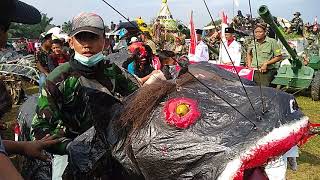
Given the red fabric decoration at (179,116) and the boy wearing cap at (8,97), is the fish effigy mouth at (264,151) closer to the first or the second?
the red fabric decoration at (179,116)

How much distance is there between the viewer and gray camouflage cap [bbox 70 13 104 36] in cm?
248

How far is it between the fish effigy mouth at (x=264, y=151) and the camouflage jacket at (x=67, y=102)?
0.91 m

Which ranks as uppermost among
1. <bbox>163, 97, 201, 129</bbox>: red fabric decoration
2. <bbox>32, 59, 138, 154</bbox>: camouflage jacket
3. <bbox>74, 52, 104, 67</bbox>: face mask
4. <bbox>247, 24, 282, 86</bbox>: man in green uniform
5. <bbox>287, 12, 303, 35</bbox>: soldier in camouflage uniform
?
<bbox>74, 52, 104, 67</bbox>: face mask

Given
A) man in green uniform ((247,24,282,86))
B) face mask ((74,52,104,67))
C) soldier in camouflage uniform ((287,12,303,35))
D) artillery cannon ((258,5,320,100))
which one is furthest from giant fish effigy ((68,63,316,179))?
soldier in camouflage uniform ((287,12,303,35))

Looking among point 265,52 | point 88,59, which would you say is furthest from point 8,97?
point 265,52

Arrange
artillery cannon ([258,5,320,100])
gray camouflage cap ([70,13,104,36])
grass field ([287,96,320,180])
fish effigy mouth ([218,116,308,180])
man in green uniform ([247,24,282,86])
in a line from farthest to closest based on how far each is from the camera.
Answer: artillery cannon ([258,5,320,100]) → man in green uniform ([247,24,282,86]) → grass field ([287,96,320,180]) → gray camouflage cap ([70,13,104,36]) → fish effigy mouth ([218,116,308,180])

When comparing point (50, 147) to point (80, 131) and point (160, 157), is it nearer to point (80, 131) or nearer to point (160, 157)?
point (80, 131)

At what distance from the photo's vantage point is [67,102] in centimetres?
245

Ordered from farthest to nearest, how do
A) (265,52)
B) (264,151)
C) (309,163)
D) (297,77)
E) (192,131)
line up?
(297,77)
(265,52)
(309,163)
(192,131)
(264,151)

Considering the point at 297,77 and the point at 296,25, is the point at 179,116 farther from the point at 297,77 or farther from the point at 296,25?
the point at 296,25

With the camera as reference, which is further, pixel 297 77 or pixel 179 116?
pixel 297 77

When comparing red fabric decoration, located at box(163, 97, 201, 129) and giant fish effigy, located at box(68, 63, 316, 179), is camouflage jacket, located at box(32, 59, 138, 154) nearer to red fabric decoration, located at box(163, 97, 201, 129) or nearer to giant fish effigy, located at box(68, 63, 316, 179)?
giant fish effigy, located at box(68, 63, 316, 179)

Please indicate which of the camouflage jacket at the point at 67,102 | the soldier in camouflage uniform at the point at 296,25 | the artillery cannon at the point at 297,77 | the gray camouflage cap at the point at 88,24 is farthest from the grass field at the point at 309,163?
the soldier in camouflage uniform at the point at 296,25

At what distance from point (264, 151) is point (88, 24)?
1.30 m
